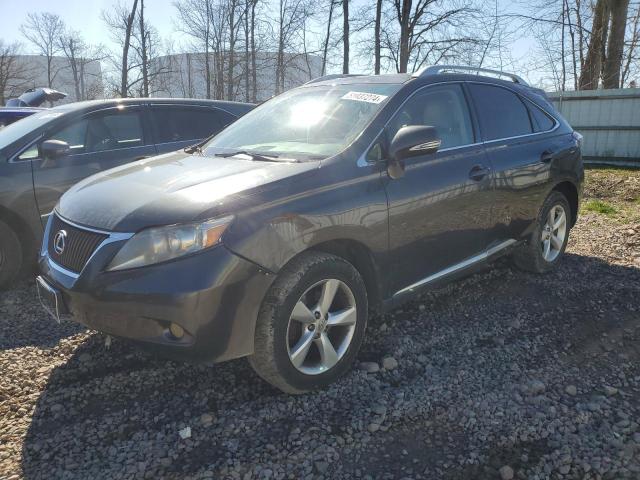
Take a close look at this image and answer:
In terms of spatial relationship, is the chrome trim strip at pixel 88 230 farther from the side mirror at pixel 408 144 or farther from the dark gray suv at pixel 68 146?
the dark gray suv at pixel 68 146

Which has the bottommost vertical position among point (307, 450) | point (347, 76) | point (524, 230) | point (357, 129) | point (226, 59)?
point (307, 450)

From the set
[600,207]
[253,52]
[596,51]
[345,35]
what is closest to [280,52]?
[253,52]

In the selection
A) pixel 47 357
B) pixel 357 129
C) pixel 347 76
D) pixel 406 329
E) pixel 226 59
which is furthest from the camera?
pixel 226 59

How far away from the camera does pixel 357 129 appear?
3.00 meters

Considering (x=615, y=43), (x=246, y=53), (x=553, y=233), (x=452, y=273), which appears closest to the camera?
(x=452, y=273)

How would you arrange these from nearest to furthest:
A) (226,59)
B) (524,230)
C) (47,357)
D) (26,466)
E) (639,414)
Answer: (26,466) → (639,414) → (47,357) → (524,230) → (226,59)

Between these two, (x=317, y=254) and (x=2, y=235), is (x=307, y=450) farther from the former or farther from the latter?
(x=2, y=235)

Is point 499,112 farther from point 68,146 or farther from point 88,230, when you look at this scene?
point 68,146

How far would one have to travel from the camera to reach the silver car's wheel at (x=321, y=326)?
2.62 metres

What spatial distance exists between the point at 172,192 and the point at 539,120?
349 cm

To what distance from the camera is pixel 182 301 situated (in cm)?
222

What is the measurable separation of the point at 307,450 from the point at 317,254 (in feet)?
3.18

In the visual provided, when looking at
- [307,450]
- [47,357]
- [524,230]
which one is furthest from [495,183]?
[47,357]

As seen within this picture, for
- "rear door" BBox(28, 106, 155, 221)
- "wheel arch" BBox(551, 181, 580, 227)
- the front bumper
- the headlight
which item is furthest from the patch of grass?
the headlight
